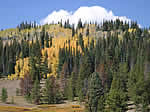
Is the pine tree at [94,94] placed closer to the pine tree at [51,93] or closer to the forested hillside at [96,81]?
the forested hillside at [96,81]

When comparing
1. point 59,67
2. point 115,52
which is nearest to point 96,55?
point 115,52

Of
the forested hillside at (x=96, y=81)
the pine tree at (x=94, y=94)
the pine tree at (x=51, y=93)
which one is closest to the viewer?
the forested hillside at (x=96, y=81)

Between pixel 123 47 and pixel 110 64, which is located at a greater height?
pixel 123 47

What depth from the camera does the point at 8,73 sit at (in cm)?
19462

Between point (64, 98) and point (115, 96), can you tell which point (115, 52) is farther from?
point (115, 96)

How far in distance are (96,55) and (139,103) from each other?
10111 centimetres

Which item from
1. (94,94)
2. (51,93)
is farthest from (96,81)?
(51,93)

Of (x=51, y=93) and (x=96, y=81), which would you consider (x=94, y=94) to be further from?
(x=51, y=93)

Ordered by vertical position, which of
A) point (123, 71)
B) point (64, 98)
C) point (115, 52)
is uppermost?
point (115, 52)

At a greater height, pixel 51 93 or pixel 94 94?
pixel 94 94

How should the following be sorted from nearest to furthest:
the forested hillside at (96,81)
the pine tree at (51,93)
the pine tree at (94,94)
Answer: the forested hillside at (96,81), the pine tree at (94,94), the pine tree at (51,93)

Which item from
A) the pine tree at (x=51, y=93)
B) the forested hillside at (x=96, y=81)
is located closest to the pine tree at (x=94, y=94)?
the forested hillside at (x=96, y=81)

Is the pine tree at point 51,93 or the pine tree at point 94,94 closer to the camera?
the pine tree at point 94,94

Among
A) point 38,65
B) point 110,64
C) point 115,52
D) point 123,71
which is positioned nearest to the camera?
point 123,71
